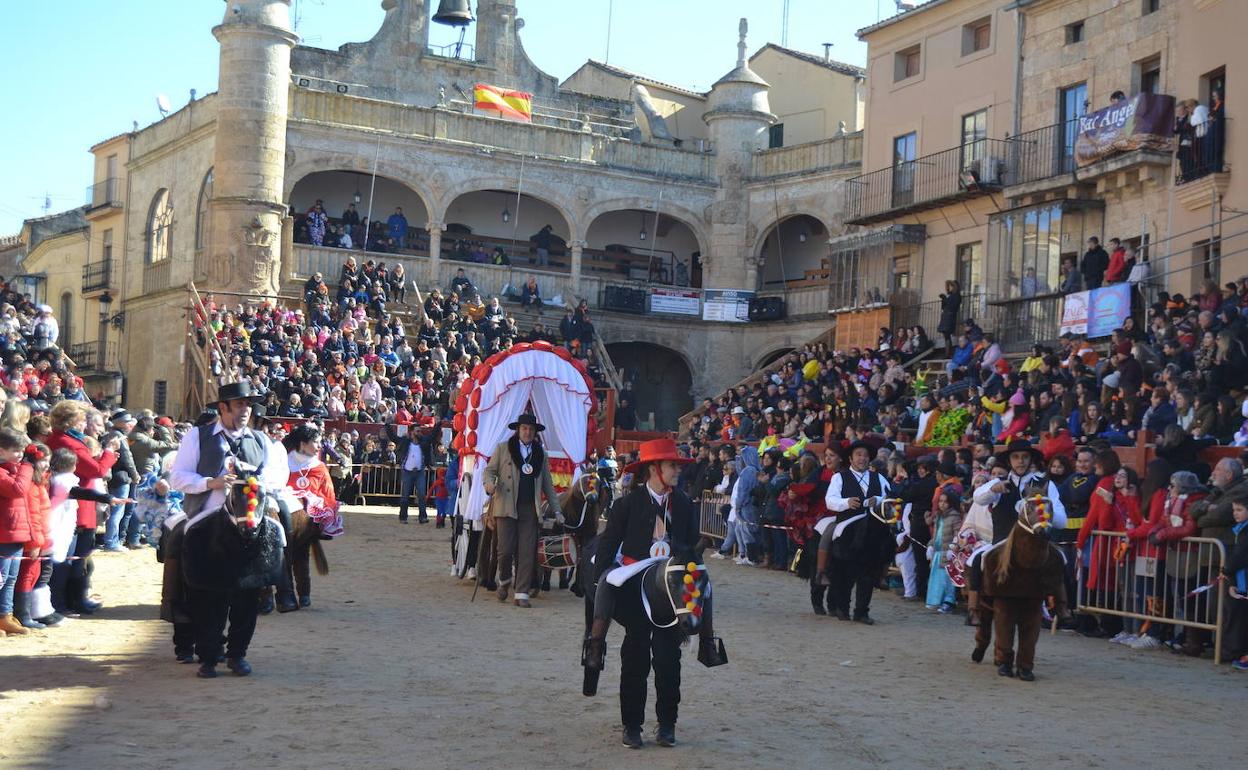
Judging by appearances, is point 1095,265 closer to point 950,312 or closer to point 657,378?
point 950,312

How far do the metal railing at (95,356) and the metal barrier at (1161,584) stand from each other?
36212mm

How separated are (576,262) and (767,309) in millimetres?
5901

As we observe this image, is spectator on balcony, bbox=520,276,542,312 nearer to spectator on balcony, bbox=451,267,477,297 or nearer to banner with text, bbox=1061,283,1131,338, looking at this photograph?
spectator on balcony, bbox=451,267,477,297

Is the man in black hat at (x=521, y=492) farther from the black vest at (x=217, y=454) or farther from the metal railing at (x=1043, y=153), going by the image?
the metal railing at (x=1043, y=153)

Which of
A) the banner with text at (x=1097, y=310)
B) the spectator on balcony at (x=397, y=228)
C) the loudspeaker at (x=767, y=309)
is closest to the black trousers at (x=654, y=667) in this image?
the banner with text at (x=1097, y=310)

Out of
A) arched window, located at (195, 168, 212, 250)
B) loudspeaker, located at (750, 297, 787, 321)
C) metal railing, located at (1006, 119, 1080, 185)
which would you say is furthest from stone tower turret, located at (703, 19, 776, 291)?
arched window, located at (195, 168, 212, 250)

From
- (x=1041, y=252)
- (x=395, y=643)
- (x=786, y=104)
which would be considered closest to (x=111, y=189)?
(x=786, y=104)

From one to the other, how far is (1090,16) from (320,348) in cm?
1825

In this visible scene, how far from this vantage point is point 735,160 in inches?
1773

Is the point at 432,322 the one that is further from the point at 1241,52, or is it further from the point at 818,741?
the point at 818,741

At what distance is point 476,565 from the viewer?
653 inches

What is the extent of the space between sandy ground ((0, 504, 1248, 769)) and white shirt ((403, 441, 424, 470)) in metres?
11.7

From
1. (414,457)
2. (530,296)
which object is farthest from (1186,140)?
(530,296)

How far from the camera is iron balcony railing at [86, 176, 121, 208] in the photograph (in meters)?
47.2
